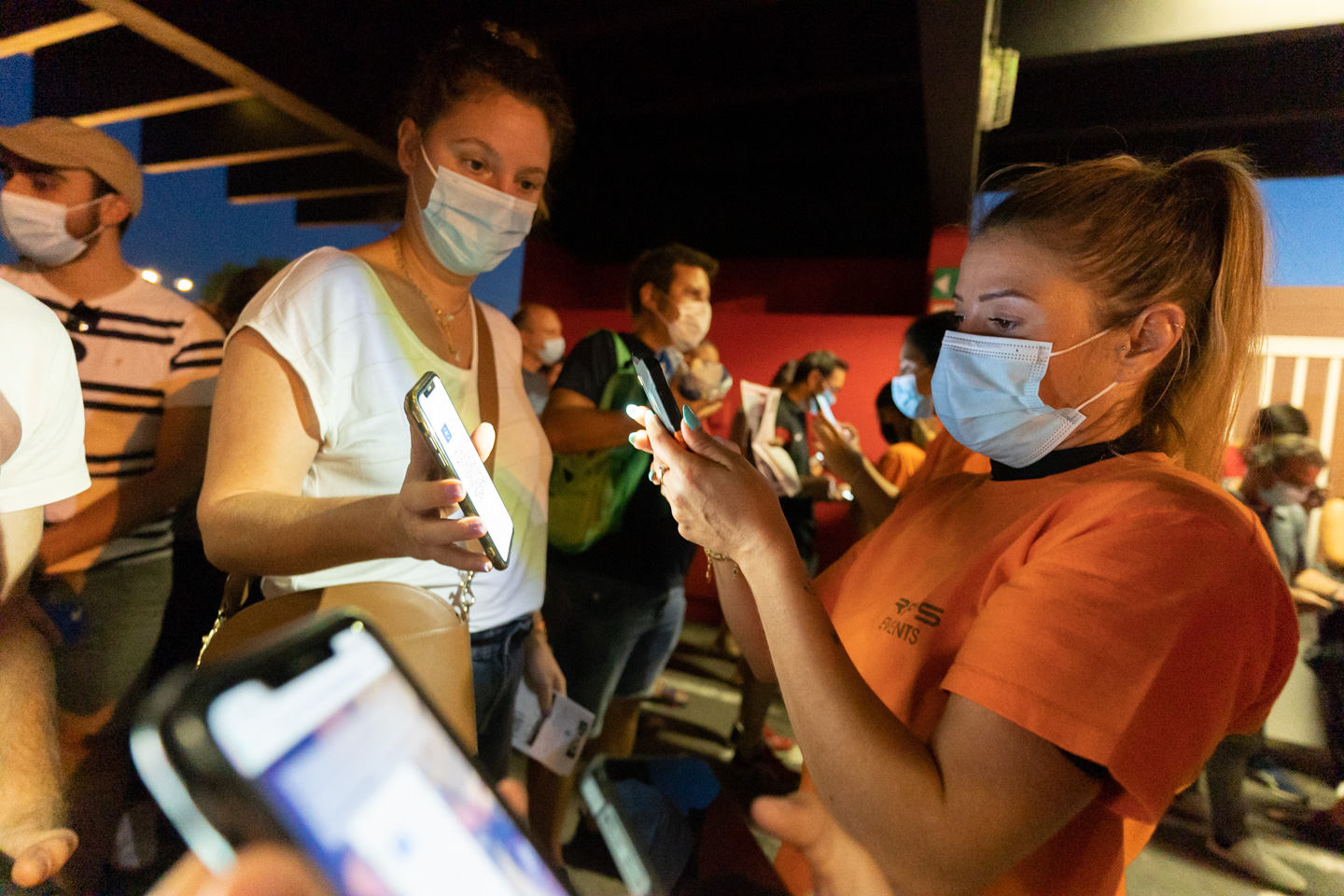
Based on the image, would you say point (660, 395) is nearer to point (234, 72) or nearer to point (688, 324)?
point (234, 72)

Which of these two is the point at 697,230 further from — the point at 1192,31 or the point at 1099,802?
the point at 1099,802

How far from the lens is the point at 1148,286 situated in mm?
767

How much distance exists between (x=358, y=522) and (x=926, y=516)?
833mm

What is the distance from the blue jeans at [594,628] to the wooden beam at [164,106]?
4.59 feet

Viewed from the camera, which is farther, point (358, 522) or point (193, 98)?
point (193, 98)

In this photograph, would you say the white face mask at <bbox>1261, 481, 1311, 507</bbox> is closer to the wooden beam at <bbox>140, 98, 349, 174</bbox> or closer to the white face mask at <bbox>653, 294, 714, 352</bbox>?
the white face mask at <bbox>653, 294, 714, 352</bbox>

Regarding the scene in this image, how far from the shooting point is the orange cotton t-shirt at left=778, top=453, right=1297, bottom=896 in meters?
0.55

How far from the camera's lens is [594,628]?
1825mm

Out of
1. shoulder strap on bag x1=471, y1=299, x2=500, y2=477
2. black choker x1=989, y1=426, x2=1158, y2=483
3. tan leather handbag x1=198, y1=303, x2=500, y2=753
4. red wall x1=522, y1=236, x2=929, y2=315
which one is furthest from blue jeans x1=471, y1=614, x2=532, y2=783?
red wall x1=522, y1=236, x2=929, y2=315

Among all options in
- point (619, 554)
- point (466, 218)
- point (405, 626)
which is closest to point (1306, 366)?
point (619, 554)

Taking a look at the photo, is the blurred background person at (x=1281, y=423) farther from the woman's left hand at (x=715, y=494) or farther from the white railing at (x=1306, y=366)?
the woman's left hand at (x=715, y=494)

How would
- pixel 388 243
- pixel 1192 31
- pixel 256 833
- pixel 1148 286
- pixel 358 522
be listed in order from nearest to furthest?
1. pixel 256 833
2. pixel 358 522
3. pixel 1148 286
4. pixel 388 243
5. pixel 1192 31

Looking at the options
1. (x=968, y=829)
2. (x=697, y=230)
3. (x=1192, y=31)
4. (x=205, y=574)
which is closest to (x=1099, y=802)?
(x=968, y=829)

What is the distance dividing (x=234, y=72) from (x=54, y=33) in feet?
0.79
